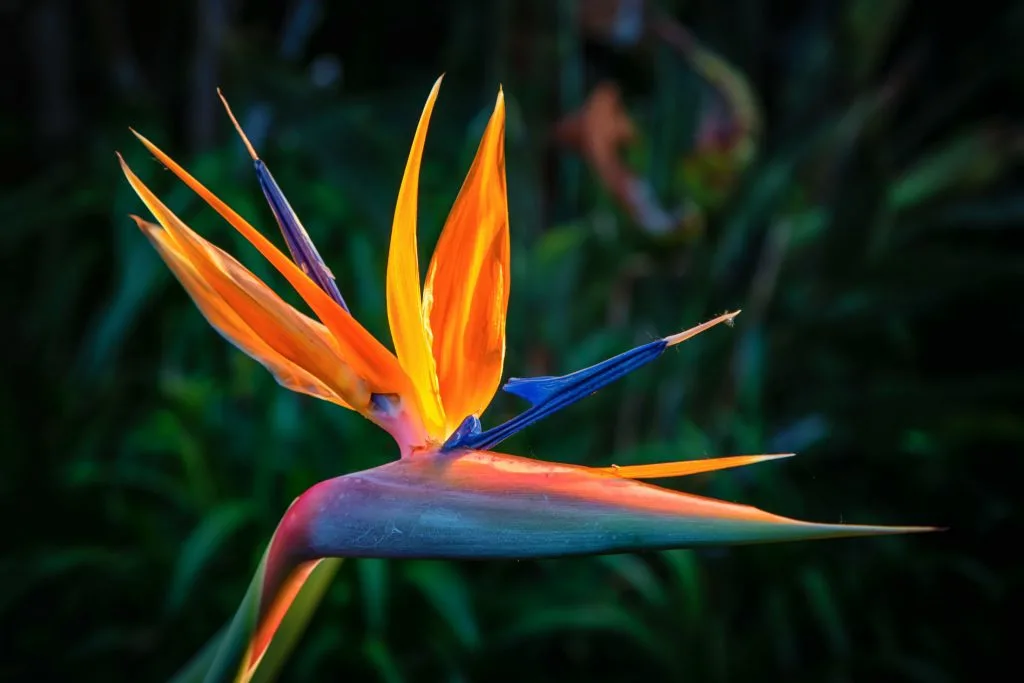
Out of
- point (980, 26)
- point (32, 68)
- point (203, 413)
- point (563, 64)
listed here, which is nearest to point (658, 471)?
point (203, 413)

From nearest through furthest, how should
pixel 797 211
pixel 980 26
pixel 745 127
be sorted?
1. pixel 745 127
2. pixel 797 211
3. pixel 980 26

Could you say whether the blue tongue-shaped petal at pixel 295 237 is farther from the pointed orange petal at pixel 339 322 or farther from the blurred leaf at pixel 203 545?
the blurred leaf at pixel 203 545

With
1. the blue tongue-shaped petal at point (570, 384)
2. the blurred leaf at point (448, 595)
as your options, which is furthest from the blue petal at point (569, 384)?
the blurred leaf at point (448, 595)

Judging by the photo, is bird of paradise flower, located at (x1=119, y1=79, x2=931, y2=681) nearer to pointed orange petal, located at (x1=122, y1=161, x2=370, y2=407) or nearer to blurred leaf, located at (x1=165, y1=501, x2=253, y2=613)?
pointed orange petal, located at (x1=122, y1=161, x2=370, y2=407)

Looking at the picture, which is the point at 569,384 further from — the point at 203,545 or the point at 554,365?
the point at 554,365

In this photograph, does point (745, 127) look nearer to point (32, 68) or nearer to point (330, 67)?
point (330, 67)

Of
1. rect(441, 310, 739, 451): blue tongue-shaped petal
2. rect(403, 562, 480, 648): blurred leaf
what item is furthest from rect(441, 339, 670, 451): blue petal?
rect(403, 562, 480, 648): blurred leaf

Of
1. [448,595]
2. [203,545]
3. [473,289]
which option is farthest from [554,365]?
[473,289]
